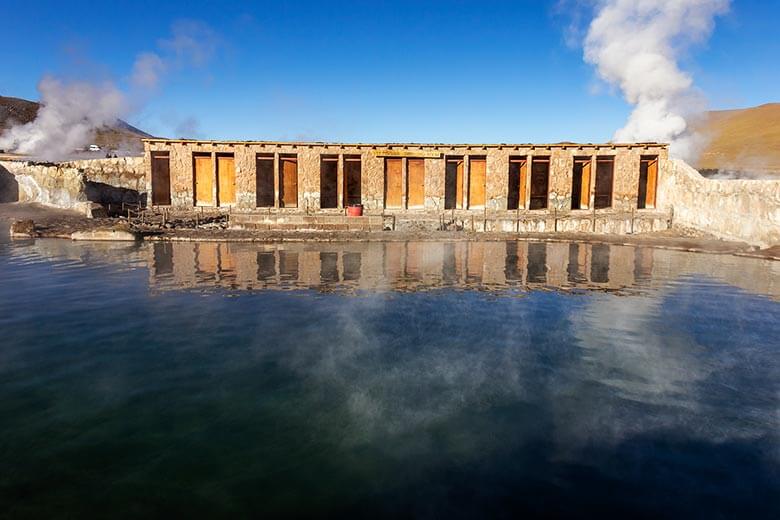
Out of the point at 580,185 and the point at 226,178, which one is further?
the point at 580,185

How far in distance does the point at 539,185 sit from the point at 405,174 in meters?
9.28

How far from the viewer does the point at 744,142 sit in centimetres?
6209

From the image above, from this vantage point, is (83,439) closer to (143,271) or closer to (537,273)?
(143,271)

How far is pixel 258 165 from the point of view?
3234cm

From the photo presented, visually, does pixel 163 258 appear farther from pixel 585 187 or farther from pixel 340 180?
pixel 585 187

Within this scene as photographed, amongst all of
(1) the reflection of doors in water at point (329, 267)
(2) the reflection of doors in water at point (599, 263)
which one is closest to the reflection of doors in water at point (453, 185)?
(2) the reflection of doors in water at point (599, 263)

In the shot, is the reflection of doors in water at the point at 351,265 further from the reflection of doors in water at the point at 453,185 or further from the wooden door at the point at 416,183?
the reflection of doors in water at the point at 453,185

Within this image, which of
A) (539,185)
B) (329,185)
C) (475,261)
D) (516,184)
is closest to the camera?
(475,261)

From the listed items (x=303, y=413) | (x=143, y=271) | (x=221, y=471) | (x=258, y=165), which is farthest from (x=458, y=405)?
A: (x=258, y=165)

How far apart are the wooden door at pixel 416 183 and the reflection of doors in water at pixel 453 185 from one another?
5.14ft

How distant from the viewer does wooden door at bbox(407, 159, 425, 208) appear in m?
31.3

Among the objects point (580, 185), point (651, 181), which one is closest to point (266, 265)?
point (580, 185)

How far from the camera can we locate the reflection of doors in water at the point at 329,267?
571 inches

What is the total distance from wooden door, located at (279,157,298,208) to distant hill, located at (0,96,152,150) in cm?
6228
